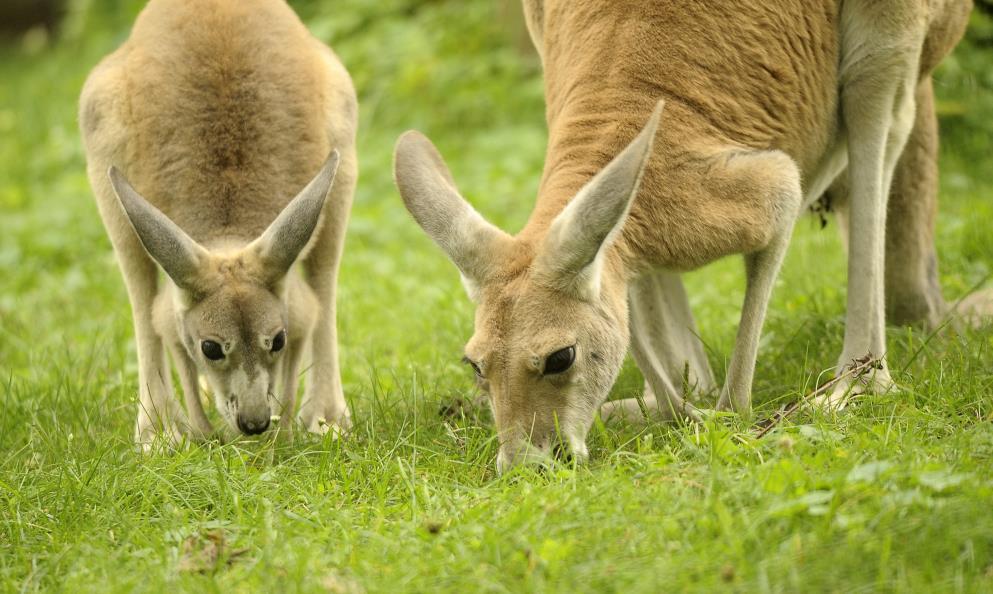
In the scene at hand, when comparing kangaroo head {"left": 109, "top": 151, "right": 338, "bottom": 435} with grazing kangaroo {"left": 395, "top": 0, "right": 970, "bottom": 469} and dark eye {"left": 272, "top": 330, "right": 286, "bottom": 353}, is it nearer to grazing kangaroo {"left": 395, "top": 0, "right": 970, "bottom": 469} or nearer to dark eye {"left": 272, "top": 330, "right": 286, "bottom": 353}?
dark eye {"left": 272, "top": 330, "right": 286, "bottom": 353}

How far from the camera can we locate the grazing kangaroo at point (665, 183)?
A: 3.89 metres

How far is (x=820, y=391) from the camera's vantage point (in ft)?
13.7

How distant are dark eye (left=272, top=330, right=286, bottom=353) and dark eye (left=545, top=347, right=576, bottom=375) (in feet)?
4.39

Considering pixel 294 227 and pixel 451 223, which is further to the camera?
pixel 294 227

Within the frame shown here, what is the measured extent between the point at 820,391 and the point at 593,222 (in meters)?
1.03

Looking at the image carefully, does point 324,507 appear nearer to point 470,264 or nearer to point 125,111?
point 470,264

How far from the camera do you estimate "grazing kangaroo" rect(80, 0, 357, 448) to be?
475 centimetres

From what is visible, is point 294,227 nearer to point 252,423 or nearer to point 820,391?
point 252,423

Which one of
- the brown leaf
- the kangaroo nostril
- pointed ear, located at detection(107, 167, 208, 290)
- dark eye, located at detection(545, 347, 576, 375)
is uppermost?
dark eye, located at detection(545, 347, 576, 375)

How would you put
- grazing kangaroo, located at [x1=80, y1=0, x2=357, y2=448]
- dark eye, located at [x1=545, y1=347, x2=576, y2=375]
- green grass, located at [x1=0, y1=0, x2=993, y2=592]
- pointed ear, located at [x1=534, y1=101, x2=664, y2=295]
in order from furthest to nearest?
grazing kangaroo, located at [x1=80, y1=0, x2=357, y2=448] → dark eye, located at [x1=545, y1=347, x2=576, y2=375] → pointed ear, located at [x1=534, y1=101, x2=664, y2=295] → green grass, located at [x1=0, y1=0, x2=993, y2=592]

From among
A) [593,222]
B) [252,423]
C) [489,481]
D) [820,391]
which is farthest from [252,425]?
[820,391]

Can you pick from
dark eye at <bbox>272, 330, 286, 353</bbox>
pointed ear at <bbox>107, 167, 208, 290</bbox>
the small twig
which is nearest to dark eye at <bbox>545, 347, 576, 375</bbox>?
the small twig

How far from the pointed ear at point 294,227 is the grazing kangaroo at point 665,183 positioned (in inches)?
18.8

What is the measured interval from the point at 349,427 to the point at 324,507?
983 mm
